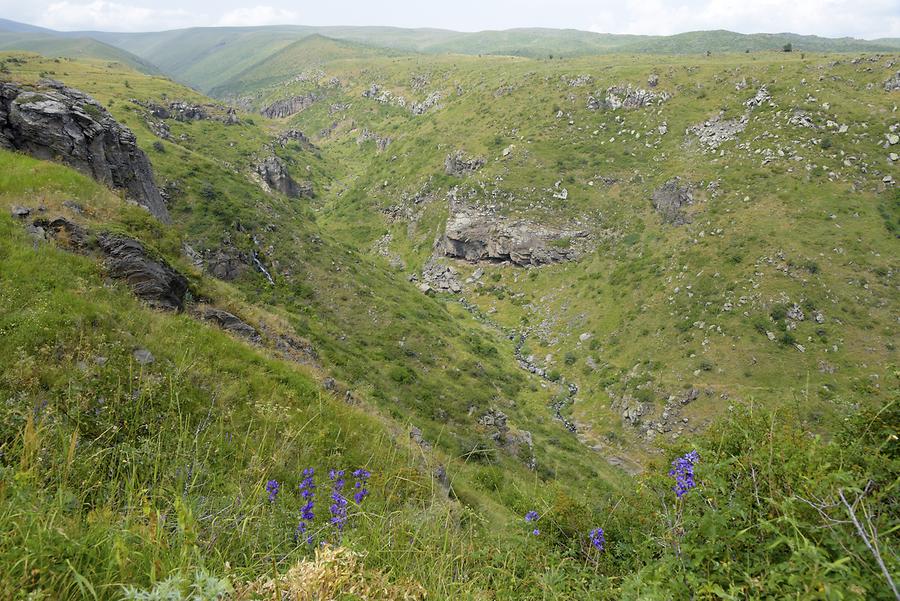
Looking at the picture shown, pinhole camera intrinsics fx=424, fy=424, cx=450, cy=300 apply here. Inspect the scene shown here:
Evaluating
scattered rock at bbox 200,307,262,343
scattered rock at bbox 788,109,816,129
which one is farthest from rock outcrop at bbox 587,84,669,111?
scattered rock at bbox 200,307,262,343

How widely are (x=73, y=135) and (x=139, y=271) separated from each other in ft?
36.7

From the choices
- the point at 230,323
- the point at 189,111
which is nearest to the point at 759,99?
the point at 230,323

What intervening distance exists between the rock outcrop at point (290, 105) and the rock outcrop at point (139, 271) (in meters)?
138

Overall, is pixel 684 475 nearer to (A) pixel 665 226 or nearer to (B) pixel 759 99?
(A) pixel 665 226

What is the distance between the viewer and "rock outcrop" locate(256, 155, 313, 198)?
208ft

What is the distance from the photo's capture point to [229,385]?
736 cm

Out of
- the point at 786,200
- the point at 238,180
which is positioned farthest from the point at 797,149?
the point at 238,180

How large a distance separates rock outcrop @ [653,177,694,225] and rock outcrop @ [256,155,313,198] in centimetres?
5071

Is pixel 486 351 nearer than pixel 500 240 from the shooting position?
Yes

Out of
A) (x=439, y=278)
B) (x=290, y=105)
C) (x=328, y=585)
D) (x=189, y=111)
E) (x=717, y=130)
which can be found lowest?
(x=439, y=278)

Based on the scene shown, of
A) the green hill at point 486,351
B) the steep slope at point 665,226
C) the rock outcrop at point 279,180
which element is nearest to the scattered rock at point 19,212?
the green hill at point 486,351

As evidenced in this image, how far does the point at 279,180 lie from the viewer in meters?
66.6

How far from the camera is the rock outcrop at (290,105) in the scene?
132 m

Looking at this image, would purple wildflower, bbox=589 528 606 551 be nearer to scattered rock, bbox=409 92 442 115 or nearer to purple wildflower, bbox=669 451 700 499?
purple wildflower, bbox=669 451 700 499
